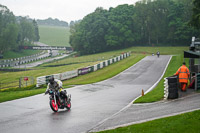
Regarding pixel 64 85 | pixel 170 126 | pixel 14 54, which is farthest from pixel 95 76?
pixel 14 54

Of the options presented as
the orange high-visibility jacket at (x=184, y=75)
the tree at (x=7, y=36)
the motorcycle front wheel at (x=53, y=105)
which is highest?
the tree at (x=7, y=36)

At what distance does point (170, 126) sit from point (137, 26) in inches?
3658

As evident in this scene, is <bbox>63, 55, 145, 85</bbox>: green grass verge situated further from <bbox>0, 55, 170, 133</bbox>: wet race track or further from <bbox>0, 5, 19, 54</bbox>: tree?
<bbox>0, 5, 19, 54</bbox>: tree

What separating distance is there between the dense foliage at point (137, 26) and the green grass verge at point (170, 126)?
278 feet

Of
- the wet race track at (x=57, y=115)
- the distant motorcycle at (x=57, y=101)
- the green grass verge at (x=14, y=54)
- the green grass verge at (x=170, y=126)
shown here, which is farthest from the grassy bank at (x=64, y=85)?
the green grass verge at (x=14, y=54)

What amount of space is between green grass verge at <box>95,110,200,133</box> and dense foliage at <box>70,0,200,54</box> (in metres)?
84.8

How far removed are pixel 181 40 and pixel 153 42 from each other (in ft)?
39.9

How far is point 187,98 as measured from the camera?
13.8 m

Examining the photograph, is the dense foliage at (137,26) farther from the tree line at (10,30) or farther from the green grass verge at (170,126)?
the green grass verge at (170,126)

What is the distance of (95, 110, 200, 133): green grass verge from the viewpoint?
8125 millimetres

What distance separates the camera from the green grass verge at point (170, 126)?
8125mm

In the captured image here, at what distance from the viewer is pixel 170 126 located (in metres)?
8.57

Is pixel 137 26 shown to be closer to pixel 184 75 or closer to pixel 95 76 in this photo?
pixel 95 76

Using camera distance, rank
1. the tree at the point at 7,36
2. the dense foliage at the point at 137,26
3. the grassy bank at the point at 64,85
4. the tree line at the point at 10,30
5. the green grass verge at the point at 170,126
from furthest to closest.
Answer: the tree line at the point at 10,30
the tree at the point at 7,36
the dense foliage at the point at 137,26
the grassy bank at the point at 64,85
the green grass verge at the point at 170,126
